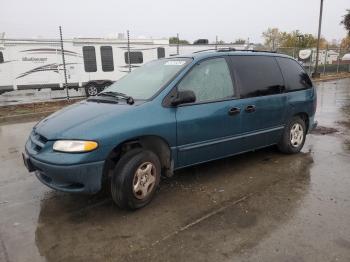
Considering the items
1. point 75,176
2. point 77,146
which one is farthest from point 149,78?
point 75,176

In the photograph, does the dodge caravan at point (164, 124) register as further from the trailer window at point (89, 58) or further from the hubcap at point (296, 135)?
the trailer window at point (89, 58)

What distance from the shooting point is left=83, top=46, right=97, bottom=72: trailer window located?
50.7ft

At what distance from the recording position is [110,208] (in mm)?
3951

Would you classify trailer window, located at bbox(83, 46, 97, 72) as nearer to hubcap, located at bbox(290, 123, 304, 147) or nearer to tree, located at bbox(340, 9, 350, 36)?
hubcap, located at bbox(290, 123, 304, 147)

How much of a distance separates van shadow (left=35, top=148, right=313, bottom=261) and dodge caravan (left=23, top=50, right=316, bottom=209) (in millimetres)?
292

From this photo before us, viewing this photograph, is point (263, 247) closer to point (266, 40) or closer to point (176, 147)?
point (176, 147)

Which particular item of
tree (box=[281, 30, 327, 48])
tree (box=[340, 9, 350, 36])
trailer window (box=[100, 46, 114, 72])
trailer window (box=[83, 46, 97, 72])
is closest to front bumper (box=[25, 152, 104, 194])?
trailer window (box=[83, 46, 97, 72])

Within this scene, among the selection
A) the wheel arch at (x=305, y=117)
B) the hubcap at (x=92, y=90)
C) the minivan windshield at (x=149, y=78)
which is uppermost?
the minivan windshield at (x=149, y=78)

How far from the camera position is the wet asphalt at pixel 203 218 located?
10.1ft

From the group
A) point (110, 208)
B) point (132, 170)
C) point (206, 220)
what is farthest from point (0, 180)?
point (206, 220)

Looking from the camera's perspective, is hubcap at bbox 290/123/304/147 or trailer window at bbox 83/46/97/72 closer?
hubcap at bbox 290/123/304/147

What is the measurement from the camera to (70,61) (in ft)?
49.5

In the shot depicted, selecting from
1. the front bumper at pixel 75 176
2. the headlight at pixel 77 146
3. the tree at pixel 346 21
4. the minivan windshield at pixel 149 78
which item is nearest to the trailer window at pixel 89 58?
the minivan windshield at pixel 149 78

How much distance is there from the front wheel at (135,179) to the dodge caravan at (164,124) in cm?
1
